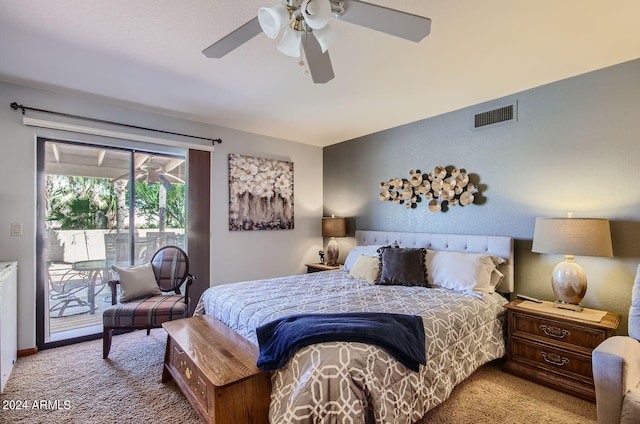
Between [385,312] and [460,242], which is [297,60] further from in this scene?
[460,242]

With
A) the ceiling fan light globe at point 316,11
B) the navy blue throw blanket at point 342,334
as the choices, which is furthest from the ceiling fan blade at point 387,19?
the navy blue throw blanket at point 342,334

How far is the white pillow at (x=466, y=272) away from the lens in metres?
2.69

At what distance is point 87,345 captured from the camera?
310cm

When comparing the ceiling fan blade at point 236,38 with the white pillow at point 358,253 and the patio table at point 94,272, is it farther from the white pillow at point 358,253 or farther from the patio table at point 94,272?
the patio table at point 94,272

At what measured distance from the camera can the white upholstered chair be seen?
149 centimetres

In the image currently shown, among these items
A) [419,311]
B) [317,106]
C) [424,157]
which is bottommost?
[419,311]

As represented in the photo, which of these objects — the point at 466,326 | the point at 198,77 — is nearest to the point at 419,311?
the point at 466,326

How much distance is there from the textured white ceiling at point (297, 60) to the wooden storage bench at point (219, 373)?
2.06 m

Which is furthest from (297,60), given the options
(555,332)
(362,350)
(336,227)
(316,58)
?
(555,332)

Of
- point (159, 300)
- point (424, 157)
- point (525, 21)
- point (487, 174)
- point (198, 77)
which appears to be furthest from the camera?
point (424, 157)

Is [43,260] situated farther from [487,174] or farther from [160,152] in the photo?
[487,174]

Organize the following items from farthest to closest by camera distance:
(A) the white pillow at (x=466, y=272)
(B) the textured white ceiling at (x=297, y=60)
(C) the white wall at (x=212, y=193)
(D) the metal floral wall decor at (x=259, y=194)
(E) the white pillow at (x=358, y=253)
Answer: (D) the metal floral wall decor at (x=259, y=194) < (E) the white pillow at (x=358, y=253) < (C) the white wall at (x=212, y=193) < (A) the white pillow at (x=466, y=272) < (B) the textured white ceiling at (x=297, y=60)

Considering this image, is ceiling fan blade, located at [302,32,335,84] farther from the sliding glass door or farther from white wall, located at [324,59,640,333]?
the sliding glass door

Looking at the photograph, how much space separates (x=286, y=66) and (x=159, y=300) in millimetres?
2468
